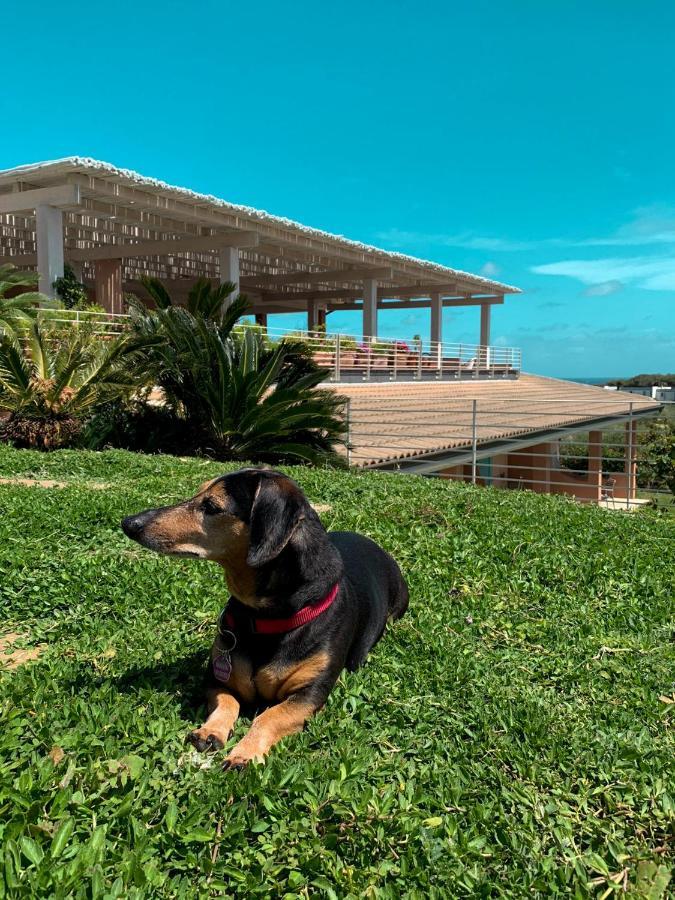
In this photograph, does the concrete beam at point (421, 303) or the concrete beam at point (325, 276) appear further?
the concrete beam at point (421, 303)

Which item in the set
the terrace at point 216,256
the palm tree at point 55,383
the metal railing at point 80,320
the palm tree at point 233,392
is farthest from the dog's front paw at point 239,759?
the terrace at point 216,256

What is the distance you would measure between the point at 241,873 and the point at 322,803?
364 mm

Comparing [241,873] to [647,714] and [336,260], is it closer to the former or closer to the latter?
[647,714]

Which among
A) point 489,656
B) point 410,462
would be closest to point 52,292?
point 410,462

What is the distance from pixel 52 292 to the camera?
18938 millimetres

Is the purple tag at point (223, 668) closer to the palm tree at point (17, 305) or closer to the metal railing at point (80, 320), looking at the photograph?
the metal railing at point (80, 320)

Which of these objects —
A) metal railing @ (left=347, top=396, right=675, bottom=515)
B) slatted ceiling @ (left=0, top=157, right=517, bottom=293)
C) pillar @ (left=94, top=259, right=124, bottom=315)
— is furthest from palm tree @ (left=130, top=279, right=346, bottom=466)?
pillar @ (left=94, top=259, right=124, bottom=315)

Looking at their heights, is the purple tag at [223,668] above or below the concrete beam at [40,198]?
below

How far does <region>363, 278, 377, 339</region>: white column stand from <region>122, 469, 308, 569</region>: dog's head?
29649 mm

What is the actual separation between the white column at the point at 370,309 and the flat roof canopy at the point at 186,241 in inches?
18.4

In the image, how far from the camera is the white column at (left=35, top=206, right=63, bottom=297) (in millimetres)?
18938

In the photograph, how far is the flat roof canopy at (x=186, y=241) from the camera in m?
19.0

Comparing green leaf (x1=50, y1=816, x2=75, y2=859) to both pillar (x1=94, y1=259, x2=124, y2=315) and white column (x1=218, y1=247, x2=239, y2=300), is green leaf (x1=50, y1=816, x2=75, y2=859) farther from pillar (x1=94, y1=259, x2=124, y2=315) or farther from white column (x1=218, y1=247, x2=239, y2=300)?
pillar (x1=94, y1=259, x2=124, y2=315)

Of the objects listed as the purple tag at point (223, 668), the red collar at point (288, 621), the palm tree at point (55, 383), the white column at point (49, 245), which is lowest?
the purple tag at point (223, 668)
